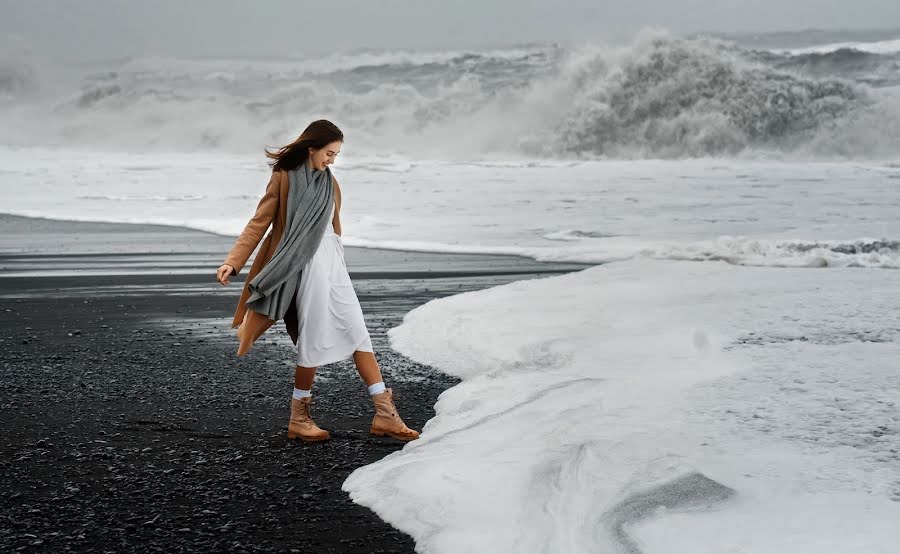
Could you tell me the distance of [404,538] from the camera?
Answer: 11.2 feet

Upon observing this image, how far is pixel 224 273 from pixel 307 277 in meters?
0.46

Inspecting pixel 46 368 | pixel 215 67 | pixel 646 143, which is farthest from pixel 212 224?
pixel 215 67

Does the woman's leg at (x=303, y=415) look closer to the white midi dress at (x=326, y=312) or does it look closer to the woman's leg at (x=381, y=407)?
the white midi dress at (x=326, y=312)

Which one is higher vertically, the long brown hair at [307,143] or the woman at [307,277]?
the long brown hair at [307,143]

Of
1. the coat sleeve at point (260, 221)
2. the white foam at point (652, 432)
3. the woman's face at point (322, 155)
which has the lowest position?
the white foam at point (652, 432)

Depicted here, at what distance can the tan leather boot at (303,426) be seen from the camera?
448cm

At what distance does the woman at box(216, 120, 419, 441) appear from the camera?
4.41m

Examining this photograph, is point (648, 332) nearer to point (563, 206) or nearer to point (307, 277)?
point (307, 277)

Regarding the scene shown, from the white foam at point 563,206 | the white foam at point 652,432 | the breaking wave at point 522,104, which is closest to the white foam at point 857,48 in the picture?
the breaking wave at point 522,104

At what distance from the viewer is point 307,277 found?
449 cm

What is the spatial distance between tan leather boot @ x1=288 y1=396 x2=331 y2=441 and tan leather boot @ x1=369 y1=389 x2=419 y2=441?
0.25m

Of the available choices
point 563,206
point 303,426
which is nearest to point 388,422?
point 303,426

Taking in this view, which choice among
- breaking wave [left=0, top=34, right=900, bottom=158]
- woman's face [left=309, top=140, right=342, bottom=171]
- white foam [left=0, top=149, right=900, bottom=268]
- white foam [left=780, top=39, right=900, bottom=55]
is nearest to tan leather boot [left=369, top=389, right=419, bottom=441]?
woman's face [left=309, top=140, right=342, bottom=171]

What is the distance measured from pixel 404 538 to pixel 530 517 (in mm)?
459
